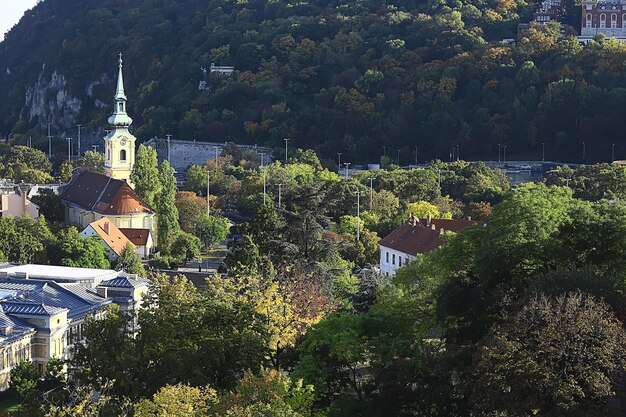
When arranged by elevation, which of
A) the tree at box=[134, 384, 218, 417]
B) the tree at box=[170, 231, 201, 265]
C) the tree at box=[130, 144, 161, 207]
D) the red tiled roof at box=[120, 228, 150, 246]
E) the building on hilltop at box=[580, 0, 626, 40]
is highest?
the building on hilltop at box=[580, 0, 626, 40]

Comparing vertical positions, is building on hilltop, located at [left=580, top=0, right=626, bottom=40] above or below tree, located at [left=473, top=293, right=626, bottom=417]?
above

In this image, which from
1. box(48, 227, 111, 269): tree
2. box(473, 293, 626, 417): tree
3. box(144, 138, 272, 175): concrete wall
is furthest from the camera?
box(144, 138, 272, 175): concrete wall

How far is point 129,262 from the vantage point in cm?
5231

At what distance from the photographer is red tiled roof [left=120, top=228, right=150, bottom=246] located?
5912 centimetres

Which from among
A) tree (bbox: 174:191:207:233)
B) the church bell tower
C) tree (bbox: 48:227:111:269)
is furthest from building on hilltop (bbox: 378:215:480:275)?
the church bell tower

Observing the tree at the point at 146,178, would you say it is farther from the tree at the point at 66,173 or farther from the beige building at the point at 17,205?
the tree at the point at 66,173

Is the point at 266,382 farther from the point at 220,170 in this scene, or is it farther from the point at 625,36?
the point at 625,36

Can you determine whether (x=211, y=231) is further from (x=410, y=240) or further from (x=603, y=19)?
(x=603, y=19)

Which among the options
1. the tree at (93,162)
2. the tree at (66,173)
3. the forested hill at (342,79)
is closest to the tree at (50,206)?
the tree at (93,162)

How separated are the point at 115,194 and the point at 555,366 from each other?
139ft

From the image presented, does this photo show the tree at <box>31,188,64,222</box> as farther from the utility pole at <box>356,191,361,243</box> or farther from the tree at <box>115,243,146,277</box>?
the utility pole at <box>356,191,361,243</box>

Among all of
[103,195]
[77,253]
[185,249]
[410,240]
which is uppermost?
[103,195]

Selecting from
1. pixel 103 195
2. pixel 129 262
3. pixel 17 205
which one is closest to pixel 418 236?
pixel 129 262

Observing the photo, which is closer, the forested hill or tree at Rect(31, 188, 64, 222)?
tree at Rect(31, 188, 64, 222)
